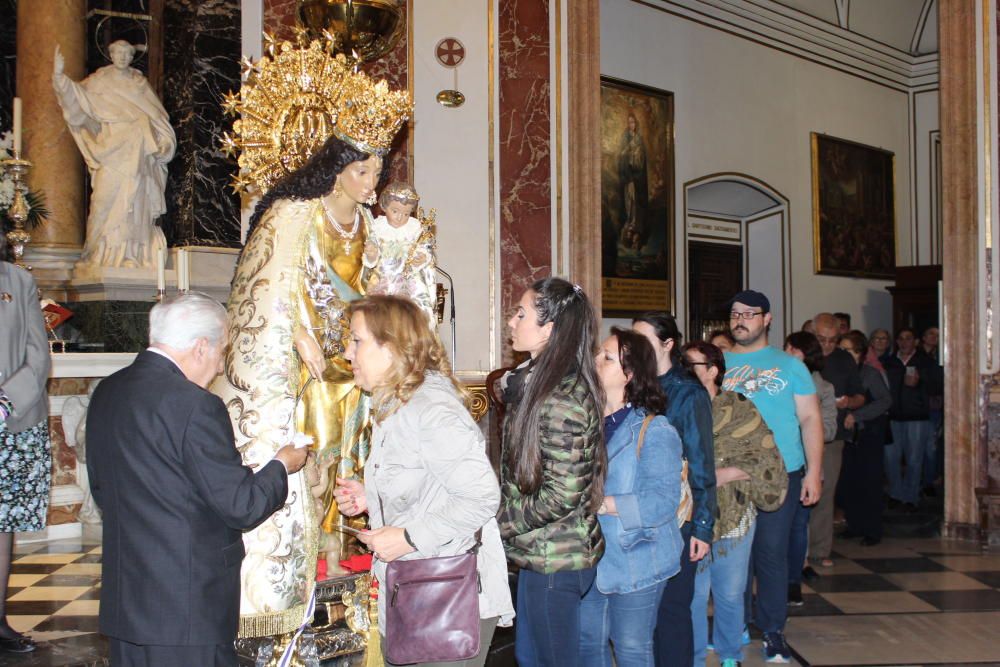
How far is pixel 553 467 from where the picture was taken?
270 cm

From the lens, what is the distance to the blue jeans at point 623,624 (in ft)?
10.1

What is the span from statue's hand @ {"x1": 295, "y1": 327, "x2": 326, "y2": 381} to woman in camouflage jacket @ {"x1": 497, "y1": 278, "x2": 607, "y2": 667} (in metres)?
0.94

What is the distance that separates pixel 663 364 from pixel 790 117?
36.1ft

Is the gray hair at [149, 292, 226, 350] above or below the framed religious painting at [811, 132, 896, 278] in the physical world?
below

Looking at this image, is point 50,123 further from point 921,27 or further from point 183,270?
point 921,27

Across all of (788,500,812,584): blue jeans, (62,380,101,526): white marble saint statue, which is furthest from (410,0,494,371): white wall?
(788,500,812,584): blue jeans

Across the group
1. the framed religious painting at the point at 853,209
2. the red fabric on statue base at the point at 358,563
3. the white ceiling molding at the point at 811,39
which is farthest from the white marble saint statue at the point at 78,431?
the framed religious painting at the point at 853,209

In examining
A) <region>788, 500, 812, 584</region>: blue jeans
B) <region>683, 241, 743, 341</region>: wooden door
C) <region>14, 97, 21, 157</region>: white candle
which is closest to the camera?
<region>14, 97, 21, 157</region>: white candle

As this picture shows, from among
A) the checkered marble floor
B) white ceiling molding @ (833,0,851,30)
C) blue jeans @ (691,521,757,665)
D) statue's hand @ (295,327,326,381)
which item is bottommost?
the checkered marble floor

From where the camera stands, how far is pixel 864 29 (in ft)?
48.1

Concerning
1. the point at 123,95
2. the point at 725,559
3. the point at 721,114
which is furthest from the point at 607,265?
the point at 725,559

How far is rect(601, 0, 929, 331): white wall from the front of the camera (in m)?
11.7

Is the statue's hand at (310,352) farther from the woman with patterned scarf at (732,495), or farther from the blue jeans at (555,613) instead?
the woman with patterned scarf at (732,495)

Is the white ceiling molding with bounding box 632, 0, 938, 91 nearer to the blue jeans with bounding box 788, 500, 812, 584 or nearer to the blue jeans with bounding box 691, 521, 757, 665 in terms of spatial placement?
the blue jeans with bounding box 788, 500, 812, 584
